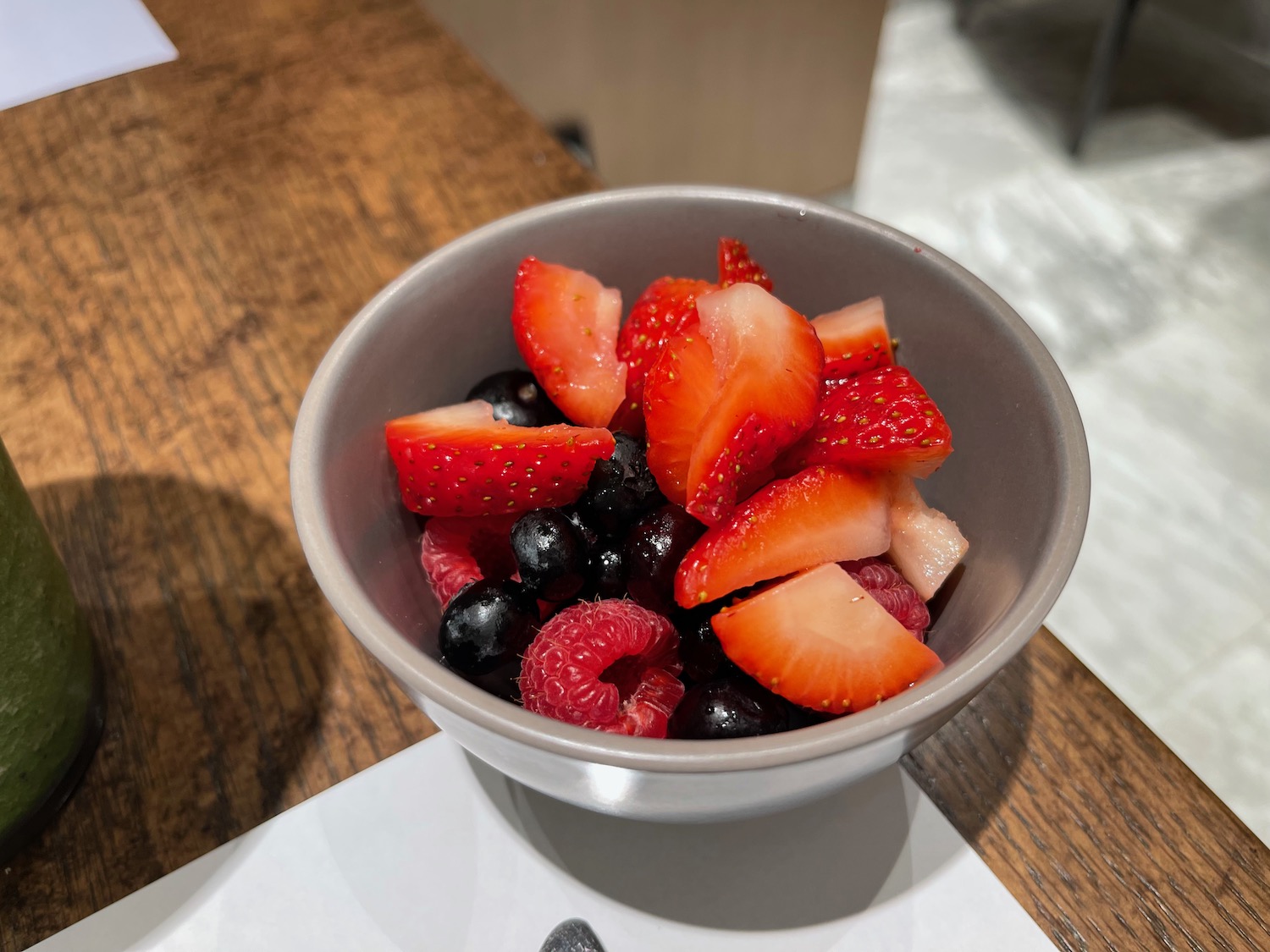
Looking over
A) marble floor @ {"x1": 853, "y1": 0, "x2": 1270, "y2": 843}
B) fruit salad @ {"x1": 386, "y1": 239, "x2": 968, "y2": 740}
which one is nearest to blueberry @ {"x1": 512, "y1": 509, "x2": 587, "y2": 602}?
fruit salad @ {"x1": 386, "y1": 239, "x2": 968, "y2": 740}

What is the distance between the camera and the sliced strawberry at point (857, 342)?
1.76 feet

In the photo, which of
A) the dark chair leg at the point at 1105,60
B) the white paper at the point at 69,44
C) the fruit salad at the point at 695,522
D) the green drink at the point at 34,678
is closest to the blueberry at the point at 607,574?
the fruit salad at the point at 695,522

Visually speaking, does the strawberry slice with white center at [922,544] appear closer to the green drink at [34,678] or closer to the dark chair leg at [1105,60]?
the green drink at [34,678]

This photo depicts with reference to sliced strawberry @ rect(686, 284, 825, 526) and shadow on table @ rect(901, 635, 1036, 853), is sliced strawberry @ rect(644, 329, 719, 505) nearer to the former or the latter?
sliced strawberry @ rect(686, 284, 825, 526)

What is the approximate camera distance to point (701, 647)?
47 cm

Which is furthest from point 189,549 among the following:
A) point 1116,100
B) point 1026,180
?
point 1116,100

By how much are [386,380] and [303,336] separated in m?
0.27

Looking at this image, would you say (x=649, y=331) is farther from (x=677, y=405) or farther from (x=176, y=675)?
(x=176, y=675)

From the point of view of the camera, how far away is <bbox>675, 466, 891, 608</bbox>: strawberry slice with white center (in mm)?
453

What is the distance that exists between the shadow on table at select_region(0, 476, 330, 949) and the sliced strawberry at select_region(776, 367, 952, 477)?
319mm

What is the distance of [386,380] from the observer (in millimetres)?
524

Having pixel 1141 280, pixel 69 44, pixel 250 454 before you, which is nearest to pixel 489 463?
pixel 250 454

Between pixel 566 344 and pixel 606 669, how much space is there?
0.61ft

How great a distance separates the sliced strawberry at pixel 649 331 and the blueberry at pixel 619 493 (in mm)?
40
